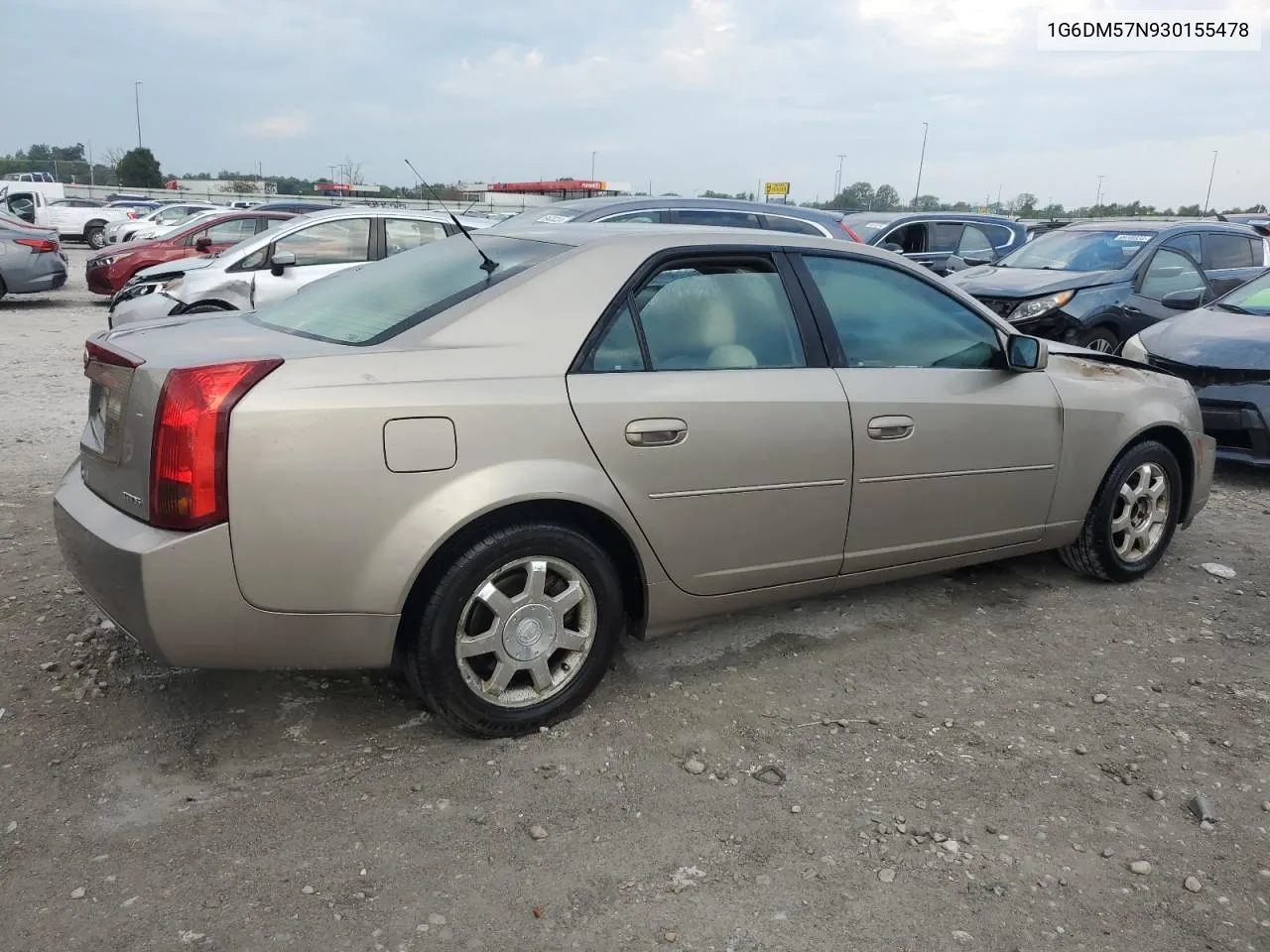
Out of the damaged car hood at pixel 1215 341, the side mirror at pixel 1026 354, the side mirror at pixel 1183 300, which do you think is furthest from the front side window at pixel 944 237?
the side mirror at pixel 1026 354

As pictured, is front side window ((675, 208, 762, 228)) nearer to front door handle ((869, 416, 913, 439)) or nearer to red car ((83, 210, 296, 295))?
front door handle ((869, 416, 913, 439))

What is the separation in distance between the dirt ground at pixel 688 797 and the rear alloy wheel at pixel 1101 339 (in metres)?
5.24

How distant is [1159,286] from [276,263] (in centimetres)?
819

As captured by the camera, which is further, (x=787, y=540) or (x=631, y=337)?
(x=787, y=540)

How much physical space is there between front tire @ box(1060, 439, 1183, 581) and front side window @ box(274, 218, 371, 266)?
7.59 meters

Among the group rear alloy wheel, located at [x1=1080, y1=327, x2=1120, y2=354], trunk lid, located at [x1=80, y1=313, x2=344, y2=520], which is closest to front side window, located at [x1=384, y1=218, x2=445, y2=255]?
rear alloy wheel, located at [x1=1080, y1=327, x2=1120, y2=354]

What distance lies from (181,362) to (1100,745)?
304 cm

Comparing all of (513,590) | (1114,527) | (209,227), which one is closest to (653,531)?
(513,590)

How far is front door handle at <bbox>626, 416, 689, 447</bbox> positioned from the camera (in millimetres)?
3146

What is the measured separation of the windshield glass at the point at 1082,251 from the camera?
945 cm

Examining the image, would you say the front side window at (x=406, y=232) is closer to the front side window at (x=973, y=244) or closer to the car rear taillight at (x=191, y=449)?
the front side window at (x=973, y=244)

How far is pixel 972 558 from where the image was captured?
417 cm

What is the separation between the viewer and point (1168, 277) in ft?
30.7

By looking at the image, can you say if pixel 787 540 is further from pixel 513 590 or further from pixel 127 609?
pixel 127 609
